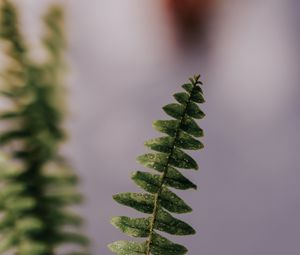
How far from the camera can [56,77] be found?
2.61 ft

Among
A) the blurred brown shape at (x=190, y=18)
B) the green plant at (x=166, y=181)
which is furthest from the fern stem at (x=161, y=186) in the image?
the blurred brown shape at (x=190, y=18)

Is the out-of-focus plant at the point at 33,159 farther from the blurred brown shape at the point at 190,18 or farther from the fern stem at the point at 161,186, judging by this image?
the blurred brown shape at the point at 190,18

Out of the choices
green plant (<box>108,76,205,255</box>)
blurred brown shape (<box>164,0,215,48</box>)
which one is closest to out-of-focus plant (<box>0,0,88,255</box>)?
green plant (<box>108,76,205,255</box>)

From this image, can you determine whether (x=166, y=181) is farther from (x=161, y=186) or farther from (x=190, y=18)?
(x=190, y=18)

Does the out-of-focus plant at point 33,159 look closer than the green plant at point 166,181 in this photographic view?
No

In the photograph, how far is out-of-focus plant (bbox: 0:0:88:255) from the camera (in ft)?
2.18

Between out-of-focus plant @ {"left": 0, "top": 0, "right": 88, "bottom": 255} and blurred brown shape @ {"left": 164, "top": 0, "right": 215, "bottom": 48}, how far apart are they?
497cm

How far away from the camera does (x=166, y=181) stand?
1.56ft

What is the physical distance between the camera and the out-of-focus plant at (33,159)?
0.66 m

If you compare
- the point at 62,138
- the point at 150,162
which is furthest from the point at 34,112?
the point at 150,162

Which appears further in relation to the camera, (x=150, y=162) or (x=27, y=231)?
(x=27, y=231)

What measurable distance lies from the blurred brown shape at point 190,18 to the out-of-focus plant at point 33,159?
497 cm

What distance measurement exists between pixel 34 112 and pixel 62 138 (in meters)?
0.08

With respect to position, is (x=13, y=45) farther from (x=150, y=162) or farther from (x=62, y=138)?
(x=150, y=162)
